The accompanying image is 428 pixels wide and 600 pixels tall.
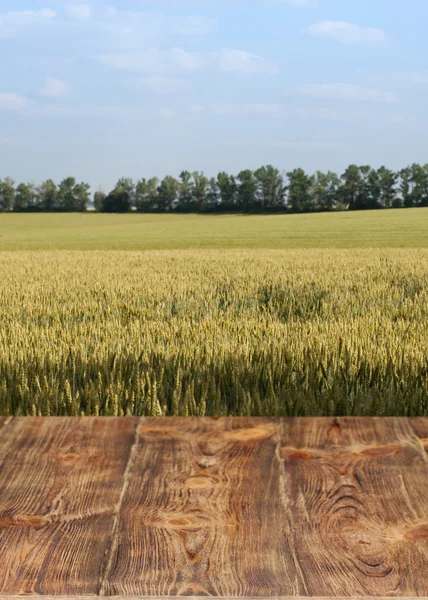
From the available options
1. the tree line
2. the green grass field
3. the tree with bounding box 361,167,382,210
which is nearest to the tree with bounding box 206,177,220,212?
the tree line

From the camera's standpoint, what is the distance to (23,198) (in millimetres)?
79125

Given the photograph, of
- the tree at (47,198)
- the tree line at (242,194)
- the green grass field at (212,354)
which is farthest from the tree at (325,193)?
the green grass field at (212,354)

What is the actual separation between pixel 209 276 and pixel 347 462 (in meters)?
6.07

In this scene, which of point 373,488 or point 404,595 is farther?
point 373,488

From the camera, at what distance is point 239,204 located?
7925 centimetres

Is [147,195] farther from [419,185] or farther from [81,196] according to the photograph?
[419,185]

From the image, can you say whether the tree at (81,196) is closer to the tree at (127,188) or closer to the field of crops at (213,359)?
the tree at (127,188)

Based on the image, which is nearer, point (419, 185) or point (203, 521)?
point (203, 521)

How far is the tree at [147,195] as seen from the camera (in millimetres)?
77000

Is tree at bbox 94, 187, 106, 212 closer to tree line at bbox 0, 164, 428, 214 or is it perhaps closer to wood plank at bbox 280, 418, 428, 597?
tree line at bbox 0, 164, 428, 214

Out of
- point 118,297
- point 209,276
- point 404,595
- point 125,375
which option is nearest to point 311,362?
point 125,375

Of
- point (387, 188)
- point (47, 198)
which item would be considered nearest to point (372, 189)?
point (387, 188)

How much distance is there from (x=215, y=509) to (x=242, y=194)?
260 feet

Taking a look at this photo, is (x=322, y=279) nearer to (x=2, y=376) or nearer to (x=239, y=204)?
(x=2, y=376)
